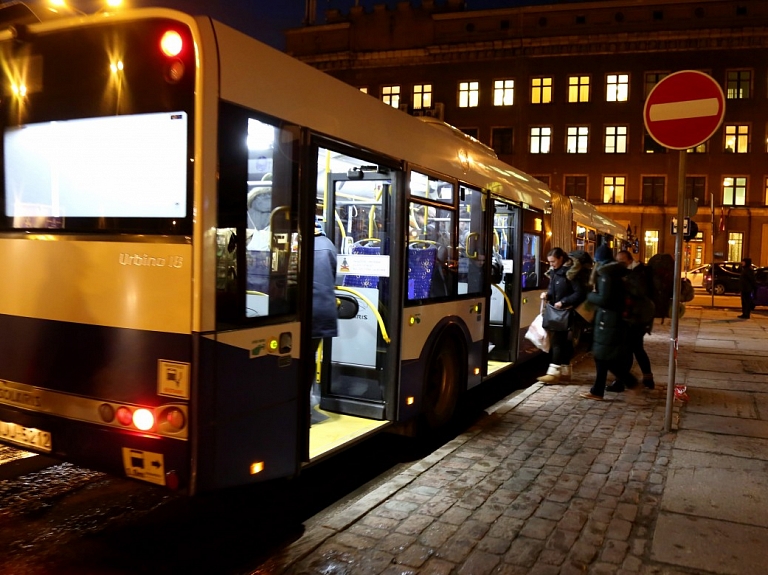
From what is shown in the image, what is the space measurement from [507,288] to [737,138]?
3912cm

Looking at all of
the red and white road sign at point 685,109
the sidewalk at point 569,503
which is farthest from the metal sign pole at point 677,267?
the sidewalk at point 569,503


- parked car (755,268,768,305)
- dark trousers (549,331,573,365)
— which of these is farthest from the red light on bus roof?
parked car (755,268,768,305)

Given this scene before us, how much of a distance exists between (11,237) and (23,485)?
1.97 m

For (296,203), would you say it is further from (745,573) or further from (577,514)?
→ (745,573)

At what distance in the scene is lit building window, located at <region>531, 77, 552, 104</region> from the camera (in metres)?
43.0

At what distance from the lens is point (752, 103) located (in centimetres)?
4081

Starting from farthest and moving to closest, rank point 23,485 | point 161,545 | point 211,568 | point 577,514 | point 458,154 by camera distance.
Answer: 1. point 458,154
2. point 23,485
3. point 577,514
4. point 161,545
5. point 211,568

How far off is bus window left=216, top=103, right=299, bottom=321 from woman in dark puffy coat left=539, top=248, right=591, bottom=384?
543cm

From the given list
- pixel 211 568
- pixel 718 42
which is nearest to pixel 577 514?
pixel 211 568

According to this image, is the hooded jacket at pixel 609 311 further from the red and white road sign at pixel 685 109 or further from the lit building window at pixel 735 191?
the lit building window at pixel 735 191

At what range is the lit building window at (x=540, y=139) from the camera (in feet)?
142

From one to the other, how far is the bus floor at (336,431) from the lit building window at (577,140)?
133 feet

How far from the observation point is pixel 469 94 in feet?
145

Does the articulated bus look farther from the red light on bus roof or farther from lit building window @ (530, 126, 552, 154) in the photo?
lit building window @ (530, 126, 552, 154)
